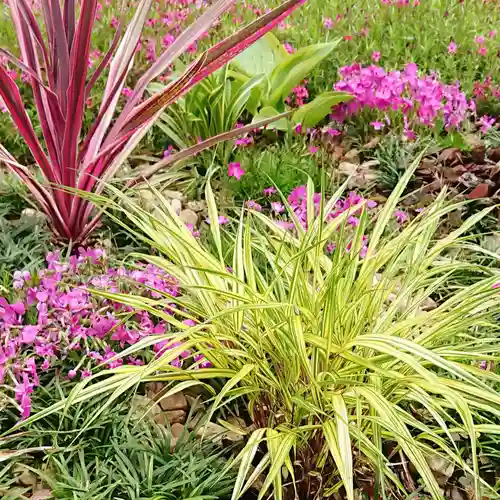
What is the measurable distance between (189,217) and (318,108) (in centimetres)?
81

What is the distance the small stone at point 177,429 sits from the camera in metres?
1.85

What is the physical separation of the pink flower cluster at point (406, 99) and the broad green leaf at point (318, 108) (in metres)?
0.12

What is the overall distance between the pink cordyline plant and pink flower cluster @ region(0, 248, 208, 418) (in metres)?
0.28

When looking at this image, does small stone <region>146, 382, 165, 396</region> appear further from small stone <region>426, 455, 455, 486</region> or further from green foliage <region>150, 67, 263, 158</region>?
green foliage <region>150, 67, 263, 158</region>

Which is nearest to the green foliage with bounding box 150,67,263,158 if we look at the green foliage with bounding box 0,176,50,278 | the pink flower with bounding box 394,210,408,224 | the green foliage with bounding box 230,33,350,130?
the green foliage with bounding box 230,33,350,130

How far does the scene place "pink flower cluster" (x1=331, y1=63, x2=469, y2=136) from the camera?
3.07 m

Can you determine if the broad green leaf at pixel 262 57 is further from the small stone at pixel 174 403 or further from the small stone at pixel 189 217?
the small stone at pixel 174 403

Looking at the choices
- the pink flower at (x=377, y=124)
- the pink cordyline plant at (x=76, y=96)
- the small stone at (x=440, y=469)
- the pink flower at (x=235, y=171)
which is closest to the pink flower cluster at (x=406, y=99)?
the pink flower at (x=377, y=124)

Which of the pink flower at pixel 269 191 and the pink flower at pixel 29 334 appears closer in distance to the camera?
the pink flower at pixel 29 334

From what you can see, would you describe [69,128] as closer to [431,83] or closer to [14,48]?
[14,48]

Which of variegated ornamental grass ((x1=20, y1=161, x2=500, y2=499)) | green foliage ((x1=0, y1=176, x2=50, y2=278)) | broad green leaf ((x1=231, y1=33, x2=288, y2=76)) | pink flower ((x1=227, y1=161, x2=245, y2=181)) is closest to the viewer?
variegated ornamental grass ((x1=20, y1=161, x2=500, y2=499))

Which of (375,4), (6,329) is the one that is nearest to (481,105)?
(375,4)

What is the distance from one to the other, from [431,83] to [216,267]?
72.6 inches

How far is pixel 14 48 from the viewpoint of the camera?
3.44 m
